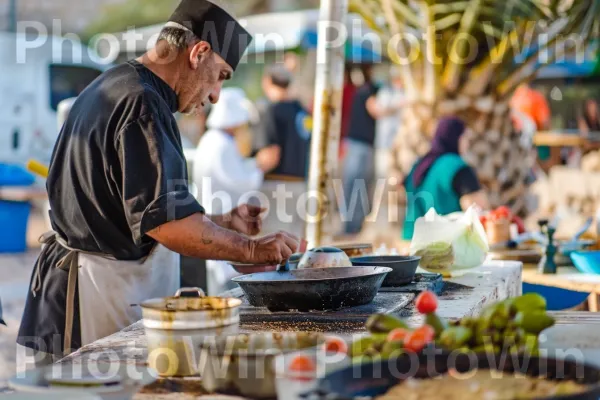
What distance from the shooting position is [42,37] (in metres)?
14.6

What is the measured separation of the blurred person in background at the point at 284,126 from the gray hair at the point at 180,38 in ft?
22.2

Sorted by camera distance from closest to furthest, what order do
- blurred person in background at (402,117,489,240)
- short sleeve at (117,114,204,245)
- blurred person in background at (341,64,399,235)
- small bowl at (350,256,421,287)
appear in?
short sleeve at (117,114,204,245) → small bowl at (350,256,421,287) → blurred person in background at (402,117,489,240) → blurred person in background at (341,64,399,235)

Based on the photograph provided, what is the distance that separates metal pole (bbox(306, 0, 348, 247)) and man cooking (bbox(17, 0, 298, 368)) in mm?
1801

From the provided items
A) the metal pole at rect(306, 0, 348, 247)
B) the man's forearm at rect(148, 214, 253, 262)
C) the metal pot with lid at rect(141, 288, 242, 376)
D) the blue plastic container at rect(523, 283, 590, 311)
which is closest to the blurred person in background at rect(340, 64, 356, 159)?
the metal pole at rect(306, 0, 348, 247)

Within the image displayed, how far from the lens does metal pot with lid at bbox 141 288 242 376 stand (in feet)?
7.24

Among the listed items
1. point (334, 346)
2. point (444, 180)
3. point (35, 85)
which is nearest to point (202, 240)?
point (334, 346)

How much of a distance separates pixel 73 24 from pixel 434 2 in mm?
28969

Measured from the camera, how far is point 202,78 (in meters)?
3.52

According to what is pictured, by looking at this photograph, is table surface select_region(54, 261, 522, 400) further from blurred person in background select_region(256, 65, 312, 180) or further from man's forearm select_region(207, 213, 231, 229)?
blurred person in background select_region(256, 65, 312, 180)

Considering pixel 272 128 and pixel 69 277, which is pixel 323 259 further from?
pixel 272 128

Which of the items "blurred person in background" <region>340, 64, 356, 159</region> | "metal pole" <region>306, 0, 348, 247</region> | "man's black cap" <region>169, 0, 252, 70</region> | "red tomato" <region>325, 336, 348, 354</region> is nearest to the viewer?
"red tomato" <region>325, 336, 348, 354</region>

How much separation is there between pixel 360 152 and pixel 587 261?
7828 mm

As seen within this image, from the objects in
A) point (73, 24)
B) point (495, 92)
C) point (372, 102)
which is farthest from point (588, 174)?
point (73, 24)

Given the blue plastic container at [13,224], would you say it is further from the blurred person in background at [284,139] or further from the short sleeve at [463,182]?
the short sleeve at [463,182]
